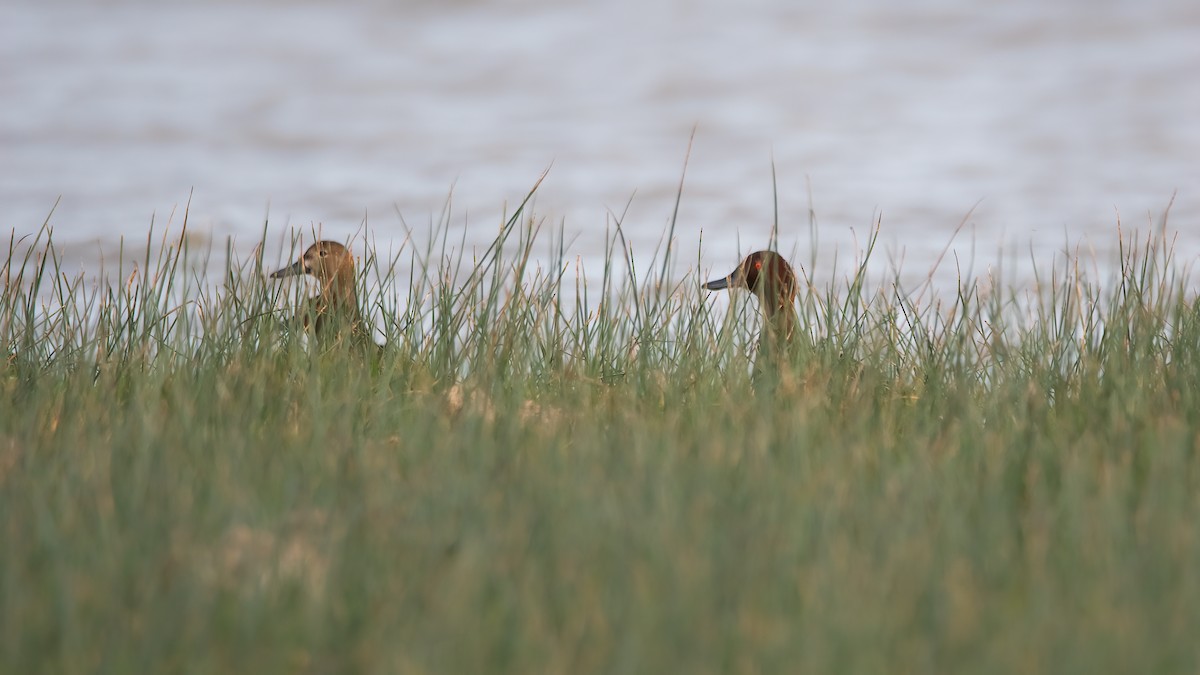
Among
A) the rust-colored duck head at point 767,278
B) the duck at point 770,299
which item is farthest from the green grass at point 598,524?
the rust-colored duck head at point 767,278

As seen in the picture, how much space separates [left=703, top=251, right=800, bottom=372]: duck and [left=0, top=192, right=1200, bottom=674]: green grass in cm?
21

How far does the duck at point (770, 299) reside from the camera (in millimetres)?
4520

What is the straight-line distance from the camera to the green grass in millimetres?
2191

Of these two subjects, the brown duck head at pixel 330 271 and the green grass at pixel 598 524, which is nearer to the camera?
the green grass at pixel 598 524

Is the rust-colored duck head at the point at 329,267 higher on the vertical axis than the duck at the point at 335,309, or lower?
higher

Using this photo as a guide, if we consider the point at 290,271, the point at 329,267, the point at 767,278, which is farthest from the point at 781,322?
the point at 329,267

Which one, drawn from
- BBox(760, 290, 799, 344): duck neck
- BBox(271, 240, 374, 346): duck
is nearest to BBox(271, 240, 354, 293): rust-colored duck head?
BBox(271, 240, 374, 346): duck

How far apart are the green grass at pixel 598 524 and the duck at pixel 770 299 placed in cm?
21

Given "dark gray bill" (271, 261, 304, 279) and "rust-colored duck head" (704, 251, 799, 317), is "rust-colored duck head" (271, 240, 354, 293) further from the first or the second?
"rust-colored duck head" (704, 251, 799, 317)

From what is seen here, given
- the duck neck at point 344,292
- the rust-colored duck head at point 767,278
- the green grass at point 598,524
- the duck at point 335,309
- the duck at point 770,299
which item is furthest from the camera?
the rust-colored duck head at point 767,278

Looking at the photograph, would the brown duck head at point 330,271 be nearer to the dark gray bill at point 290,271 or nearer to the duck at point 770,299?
the dark gray bill at point 290,271

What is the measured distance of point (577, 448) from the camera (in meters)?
3.01

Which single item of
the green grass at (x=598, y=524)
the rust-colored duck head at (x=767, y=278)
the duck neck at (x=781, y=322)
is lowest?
the green grass at (x=598, y=524)

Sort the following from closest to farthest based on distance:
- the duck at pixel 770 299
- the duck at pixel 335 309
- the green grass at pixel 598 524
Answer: the green grass at pixel 598 524 < the duck at pixel 770 299 < the duck at pixel 335 309
